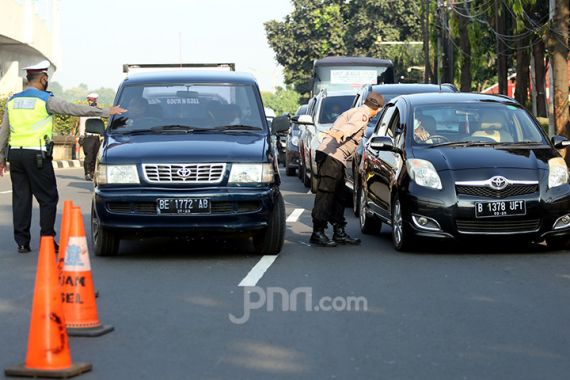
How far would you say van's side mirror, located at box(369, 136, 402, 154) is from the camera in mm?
13734

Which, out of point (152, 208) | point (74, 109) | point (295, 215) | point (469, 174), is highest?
point (74, 109)

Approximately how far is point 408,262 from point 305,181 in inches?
538

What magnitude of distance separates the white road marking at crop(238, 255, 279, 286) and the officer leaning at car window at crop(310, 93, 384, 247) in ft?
4.07

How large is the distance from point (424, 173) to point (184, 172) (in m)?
2.43

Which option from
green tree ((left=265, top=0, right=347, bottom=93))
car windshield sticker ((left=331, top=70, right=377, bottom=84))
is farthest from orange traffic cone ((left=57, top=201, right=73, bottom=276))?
green tree ((left=265, top=0, right=347, bottom=93))

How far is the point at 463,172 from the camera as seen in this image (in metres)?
12.8

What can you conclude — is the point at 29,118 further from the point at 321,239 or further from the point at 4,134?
the point at 321,239

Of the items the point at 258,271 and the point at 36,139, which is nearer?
the point at 258,271

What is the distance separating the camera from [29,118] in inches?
511

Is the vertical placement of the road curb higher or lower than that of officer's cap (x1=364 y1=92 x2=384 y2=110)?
lower

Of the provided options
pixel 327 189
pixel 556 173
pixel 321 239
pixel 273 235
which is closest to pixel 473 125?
pixel 556 173

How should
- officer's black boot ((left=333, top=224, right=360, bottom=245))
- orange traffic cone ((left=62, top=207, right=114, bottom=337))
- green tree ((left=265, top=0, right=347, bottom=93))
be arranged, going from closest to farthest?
orange traffic cone ((left=62, top=207, right=114, bottom=337)) → officer's black boot ((left=333, top=224, right=360, bottom=245)) → green tree ((left=265, top=0, right=347, bottom=93))

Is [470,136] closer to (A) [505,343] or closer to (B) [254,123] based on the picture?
(B) [254,123]

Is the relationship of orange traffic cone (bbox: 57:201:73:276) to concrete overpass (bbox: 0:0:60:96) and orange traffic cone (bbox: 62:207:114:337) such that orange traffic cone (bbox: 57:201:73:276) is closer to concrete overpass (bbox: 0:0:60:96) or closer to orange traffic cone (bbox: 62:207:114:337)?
orange traffic cone (bbox: 62:207:114:337)
